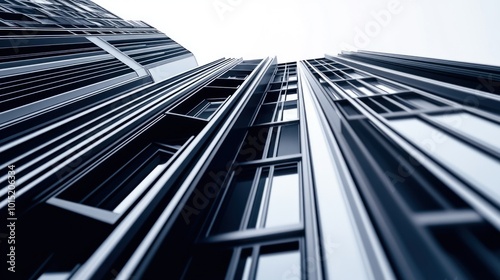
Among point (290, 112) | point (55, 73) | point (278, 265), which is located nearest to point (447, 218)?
point (278, 265)

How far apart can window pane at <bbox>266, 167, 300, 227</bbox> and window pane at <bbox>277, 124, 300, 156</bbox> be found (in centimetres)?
90

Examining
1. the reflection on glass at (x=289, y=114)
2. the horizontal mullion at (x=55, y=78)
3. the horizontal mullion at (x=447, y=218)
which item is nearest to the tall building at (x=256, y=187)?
the horizontal mullion at (x=447, y=218)

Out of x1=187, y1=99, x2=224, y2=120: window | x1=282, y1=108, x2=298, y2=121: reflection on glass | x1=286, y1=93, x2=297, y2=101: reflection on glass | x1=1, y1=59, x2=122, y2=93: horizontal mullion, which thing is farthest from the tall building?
x1=286, y1=93, x2=297, y2=101: reflection on glass

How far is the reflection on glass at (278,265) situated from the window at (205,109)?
5.77 meters

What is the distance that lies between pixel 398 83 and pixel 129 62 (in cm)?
1311

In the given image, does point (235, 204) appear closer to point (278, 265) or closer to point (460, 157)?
point (278, 265)

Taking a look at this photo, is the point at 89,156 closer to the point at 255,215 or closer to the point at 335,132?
the point at 255,215

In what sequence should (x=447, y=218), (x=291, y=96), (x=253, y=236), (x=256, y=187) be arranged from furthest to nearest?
(x=291, y=96)
(x=256, y=187)
(x=253, y=236)
(x=447, y=218)

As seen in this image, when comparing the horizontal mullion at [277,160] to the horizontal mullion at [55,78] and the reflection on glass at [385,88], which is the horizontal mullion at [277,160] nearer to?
the reflection on glass at [385,88]

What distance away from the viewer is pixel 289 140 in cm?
650

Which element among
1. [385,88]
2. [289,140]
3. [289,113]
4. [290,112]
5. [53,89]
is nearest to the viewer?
[289,140]

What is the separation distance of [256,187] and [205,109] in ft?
17.7

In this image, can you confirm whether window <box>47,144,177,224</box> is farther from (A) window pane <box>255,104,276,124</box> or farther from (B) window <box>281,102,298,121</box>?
(B) window <box>281,102,298,121</box>

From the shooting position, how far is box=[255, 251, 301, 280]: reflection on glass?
2.72 metres
